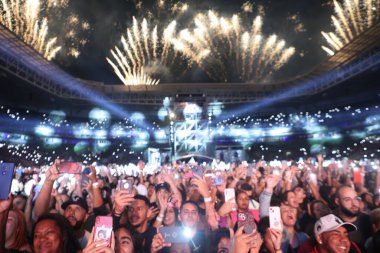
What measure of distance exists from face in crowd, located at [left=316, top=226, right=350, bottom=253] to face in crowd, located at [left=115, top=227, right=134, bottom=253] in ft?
7.65

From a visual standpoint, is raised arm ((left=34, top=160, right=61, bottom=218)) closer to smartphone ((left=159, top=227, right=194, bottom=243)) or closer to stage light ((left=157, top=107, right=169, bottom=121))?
smartphone ((left=159, top=227, right=194, bottom=243))

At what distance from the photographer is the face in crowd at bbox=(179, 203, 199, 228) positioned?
15.9ft

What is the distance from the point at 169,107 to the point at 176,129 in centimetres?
638

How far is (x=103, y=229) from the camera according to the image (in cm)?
298

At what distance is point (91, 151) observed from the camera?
47562 millimetres

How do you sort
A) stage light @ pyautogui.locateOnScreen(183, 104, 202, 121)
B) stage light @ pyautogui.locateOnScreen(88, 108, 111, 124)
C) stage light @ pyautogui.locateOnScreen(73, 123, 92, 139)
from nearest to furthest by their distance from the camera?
1. stage light @ pyautogui.locateOnScreen(183, 104, 202, 121)
2. stage light @ pyautogui.locateOnScreen(73, 123, 92, 139)
3. stage light @ pyautogui.locateOnScreen(88, 108, 111, 124)

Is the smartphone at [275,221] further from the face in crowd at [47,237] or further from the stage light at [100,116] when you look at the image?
the stage light at [100,116]

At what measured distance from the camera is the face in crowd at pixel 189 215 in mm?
4852

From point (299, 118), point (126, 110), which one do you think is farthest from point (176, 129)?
point (299, 118)

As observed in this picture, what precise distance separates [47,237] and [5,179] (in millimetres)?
757

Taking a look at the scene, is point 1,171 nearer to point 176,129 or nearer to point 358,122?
point 176,129

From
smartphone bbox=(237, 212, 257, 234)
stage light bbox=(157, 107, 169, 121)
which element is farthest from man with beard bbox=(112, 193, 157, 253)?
stage light bbox=(157, 107, 169, 121)

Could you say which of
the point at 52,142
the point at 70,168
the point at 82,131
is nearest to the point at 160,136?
the point at 82,131

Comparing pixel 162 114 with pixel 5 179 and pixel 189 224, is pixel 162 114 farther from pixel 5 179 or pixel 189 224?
pixel 5 179
